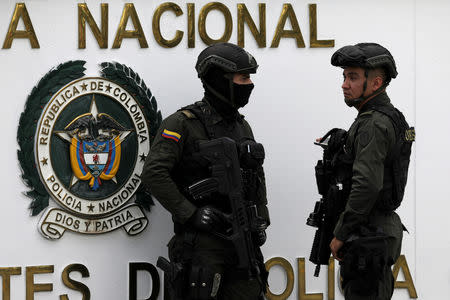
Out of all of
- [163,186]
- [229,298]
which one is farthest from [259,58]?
[229,298]

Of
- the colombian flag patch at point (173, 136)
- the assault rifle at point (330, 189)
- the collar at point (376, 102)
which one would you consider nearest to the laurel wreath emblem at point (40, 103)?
the colombian flag patch at point (173, 136)

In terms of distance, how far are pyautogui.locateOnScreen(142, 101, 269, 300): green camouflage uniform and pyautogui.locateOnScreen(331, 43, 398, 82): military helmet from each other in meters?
0.89

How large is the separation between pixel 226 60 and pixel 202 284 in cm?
147

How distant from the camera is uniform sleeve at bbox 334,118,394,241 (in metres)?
4.60

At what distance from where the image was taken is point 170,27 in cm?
567

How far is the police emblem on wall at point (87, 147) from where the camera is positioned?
5.52 meters

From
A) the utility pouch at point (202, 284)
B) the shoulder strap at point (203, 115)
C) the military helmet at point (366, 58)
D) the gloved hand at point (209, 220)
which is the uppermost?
the military helmet at point (366, 58)

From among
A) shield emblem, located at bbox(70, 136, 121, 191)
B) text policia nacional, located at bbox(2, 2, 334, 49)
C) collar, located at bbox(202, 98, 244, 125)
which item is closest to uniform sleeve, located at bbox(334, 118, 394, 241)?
collar, located at bbox(202, 98, 244, 125)

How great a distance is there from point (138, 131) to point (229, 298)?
1.42 meters

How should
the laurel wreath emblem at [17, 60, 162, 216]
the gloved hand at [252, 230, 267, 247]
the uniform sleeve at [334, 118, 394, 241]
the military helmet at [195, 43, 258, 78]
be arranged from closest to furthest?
the uniform sleeve at [334, 118, 394, 241]
the military helmet at [195, 43, 258, 78]
the gloved hand at [252, 230, 267, 247]
the laurel wreath emblem at [17, 60, 162, 216]

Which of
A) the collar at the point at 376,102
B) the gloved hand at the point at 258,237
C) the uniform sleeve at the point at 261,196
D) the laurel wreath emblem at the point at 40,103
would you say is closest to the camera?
the collar at the point at 376,102

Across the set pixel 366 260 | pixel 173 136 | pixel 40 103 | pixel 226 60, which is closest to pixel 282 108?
pixel 226 60

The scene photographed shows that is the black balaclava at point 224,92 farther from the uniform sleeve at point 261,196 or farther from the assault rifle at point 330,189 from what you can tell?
the assault rifle at point 330,189

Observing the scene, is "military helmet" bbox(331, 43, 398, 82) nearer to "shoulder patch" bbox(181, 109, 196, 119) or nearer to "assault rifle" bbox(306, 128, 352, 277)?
"assault rifle" bbox(306, 128, 352, 277)
